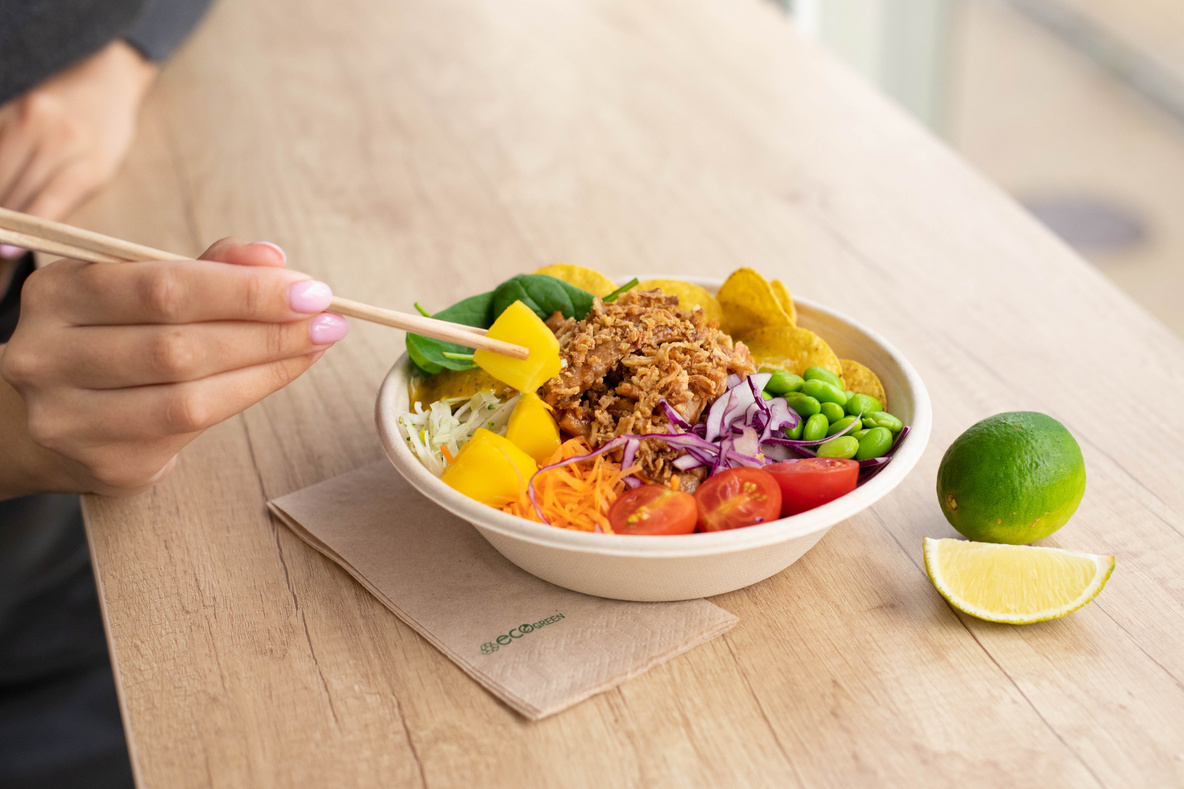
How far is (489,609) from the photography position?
4.30 ft

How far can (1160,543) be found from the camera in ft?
4.64

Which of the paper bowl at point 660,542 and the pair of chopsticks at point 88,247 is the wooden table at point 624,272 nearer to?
the paper bowl at point 660,542

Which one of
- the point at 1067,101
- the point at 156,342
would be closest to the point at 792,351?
the point at 156,342

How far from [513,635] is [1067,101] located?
21.5ft

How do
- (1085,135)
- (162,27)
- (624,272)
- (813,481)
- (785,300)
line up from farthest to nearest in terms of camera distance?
(1085,135) < (162,27) < (624,272) < (785,300) < (813,481)

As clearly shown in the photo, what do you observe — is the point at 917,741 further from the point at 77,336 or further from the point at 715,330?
the point at 77,336

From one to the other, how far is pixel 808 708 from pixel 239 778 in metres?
0.69

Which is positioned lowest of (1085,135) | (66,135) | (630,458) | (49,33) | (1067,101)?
(1085,135)

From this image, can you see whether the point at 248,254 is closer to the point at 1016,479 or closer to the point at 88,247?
the point at 88,247

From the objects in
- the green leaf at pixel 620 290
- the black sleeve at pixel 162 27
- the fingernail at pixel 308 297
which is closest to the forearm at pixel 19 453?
the fingernail at pixel 308 297

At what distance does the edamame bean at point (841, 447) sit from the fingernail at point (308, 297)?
71 centimetres

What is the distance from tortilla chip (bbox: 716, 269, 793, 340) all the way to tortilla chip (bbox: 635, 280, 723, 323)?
0.05 feet

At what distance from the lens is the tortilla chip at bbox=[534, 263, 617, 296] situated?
65.9 inches

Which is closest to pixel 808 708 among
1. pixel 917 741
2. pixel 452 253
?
pixel 917 741
